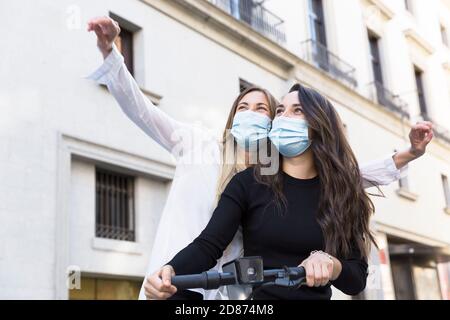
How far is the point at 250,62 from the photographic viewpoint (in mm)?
12789

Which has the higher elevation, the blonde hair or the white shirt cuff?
the white shirt cuff

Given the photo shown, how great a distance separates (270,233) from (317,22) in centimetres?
1527

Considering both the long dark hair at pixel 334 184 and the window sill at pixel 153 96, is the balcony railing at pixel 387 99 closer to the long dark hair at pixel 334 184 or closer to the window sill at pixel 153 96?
the window sill at pixel 153 96

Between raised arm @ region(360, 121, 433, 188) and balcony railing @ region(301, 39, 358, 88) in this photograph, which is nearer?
raised arm @ region(360, 121, 433, 188)

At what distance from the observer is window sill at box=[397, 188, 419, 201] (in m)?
17.2

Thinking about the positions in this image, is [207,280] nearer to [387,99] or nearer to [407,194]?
[407,194]

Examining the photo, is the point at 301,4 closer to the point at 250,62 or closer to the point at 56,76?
the point at 250,62

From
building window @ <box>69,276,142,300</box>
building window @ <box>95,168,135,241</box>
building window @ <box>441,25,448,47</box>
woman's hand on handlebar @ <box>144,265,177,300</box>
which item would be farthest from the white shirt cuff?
building window @ <box>441,25,448,47</box>

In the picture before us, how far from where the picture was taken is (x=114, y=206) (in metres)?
9.15

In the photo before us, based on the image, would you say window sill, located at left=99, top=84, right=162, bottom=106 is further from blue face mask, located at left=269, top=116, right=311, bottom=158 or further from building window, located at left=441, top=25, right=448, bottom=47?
building window, located at left=441, top=25, right=448, bottom=47

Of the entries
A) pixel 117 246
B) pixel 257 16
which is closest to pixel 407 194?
pixel 257 16

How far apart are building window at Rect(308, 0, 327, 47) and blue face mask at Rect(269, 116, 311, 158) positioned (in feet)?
46.9

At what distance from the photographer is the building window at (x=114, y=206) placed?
892 cm
